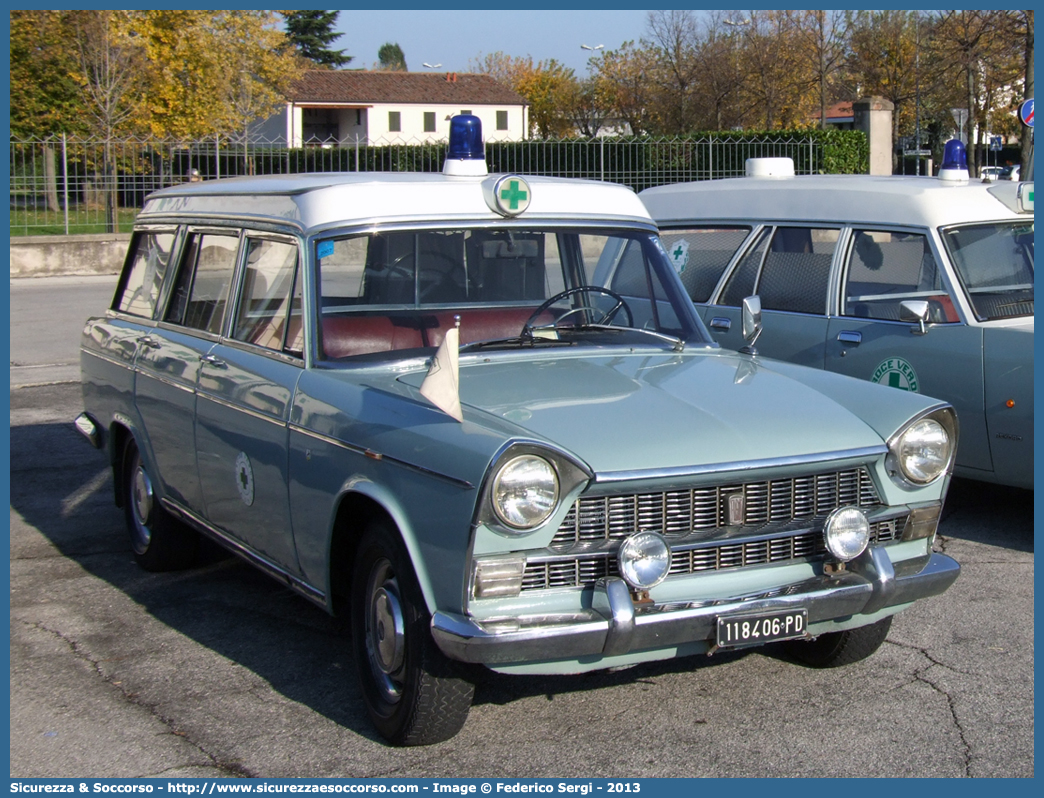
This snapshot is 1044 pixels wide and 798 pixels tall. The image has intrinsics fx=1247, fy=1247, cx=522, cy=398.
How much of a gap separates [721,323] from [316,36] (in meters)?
81.4

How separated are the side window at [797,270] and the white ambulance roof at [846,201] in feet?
0.38

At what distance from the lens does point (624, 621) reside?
3.68 metres

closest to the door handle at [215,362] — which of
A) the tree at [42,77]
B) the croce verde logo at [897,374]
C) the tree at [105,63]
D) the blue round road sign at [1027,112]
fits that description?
the croce verde logo at [897,374]

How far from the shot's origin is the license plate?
152 inches

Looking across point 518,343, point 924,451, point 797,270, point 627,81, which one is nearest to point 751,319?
point 518,343

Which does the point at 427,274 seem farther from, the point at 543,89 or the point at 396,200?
the point at 543,89

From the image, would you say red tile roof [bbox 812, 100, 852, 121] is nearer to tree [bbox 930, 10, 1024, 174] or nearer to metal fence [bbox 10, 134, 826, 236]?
tree [bbox 930, 10, 1024, 174]

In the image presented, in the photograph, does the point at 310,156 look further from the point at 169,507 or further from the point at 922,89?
the point at 922,89

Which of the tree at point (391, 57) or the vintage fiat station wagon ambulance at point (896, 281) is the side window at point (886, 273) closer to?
the vintage fiat station wagon ambulance at point (896, 281)

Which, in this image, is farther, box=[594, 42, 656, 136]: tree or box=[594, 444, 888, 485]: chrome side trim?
box=[594, 42, 656, 136]: tree

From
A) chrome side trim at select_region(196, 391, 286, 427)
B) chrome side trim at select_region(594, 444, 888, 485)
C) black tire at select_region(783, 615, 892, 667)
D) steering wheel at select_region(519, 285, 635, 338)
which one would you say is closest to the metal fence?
chrome side trim at select_region(196, 391, 286, 427)

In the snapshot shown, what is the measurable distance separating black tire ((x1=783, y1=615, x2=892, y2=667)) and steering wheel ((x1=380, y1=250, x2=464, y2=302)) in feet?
6.57

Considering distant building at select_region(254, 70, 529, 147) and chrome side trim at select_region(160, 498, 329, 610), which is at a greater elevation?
distant building at select_region(254, 70, 529, 147)

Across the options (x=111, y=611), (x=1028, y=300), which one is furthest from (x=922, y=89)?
(x=111, y=611)
